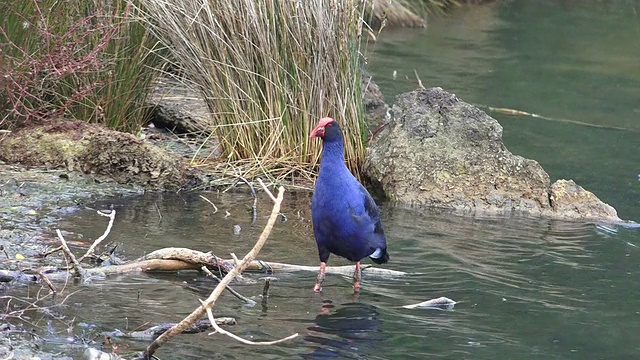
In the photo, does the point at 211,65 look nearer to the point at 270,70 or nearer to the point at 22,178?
the point at 270,70

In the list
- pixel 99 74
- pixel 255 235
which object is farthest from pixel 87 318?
pixel 99 74

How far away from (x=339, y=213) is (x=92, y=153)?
100 inches

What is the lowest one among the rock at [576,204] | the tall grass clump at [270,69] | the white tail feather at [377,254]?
the white tail feather at [377,254]

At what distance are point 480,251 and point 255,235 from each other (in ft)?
4.86

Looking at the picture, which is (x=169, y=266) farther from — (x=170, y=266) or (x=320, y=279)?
(x=320, y=279)

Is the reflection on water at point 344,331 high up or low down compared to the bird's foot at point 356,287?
down

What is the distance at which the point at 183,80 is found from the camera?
8.56 metres

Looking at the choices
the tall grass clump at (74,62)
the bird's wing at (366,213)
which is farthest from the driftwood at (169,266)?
the tall grass clump at (74,62)

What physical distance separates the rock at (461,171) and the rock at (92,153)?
171 cm

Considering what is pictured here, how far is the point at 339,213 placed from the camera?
6.01m

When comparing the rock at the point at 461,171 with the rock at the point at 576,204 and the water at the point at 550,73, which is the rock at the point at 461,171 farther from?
the water at the point at 550,73

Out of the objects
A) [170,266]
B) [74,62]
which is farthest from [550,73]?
[170,266]

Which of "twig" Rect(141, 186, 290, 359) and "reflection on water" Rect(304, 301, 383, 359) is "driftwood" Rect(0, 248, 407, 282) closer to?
"reflection on water" Rect(304, 301, 383, 359)

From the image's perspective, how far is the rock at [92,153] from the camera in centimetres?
785
